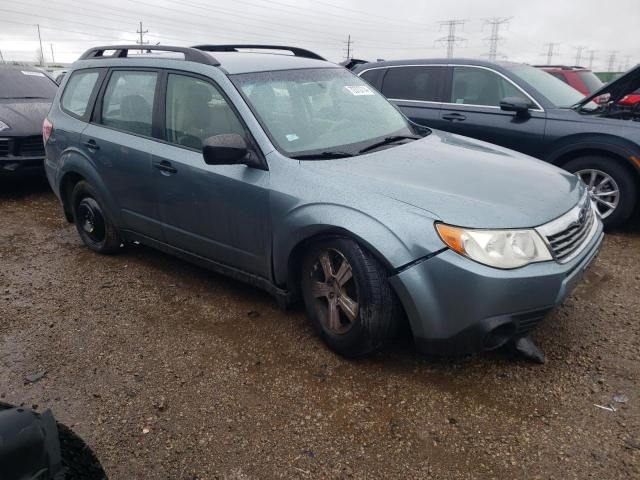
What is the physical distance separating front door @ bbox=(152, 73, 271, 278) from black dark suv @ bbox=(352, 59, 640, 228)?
3.23m

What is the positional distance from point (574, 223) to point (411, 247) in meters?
1.00

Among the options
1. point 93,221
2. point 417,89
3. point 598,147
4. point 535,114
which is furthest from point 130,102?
point 598,147

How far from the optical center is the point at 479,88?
5.77m

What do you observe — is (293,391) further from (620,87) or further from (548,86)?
(548,86)

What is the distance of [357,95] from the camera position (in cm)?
384

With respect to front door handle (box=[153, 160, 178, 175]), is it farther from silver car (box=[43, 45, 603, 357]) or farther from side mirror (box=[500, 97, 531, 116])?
side mirror (box=[500, 97, 531, 116])

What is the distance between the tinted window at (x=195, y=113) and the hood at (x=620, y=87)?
3.80m

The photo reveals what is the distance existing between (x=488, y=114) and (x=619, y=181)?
1.46m

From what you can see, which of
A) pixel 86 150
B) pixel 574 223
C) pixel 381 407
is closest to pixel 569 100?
pixel 574 223

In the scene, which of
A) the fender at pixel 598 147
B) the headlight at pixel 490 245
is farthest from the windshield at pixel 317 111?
Answer: the fender at pixel 598 147

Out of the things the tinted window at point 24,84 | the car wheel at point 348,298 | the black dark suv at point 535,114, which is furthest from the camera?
the tinted window at point 24,84

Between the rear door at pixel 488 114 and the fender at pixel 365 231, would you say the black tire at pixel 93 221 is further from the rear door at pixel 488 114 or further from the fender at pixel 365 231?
the rear door at pixel 488 114

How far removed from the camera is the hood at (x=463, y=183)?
259cm

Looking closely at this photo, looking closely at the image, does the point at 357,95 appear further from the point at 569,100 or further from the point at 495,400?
the point at 569,100
